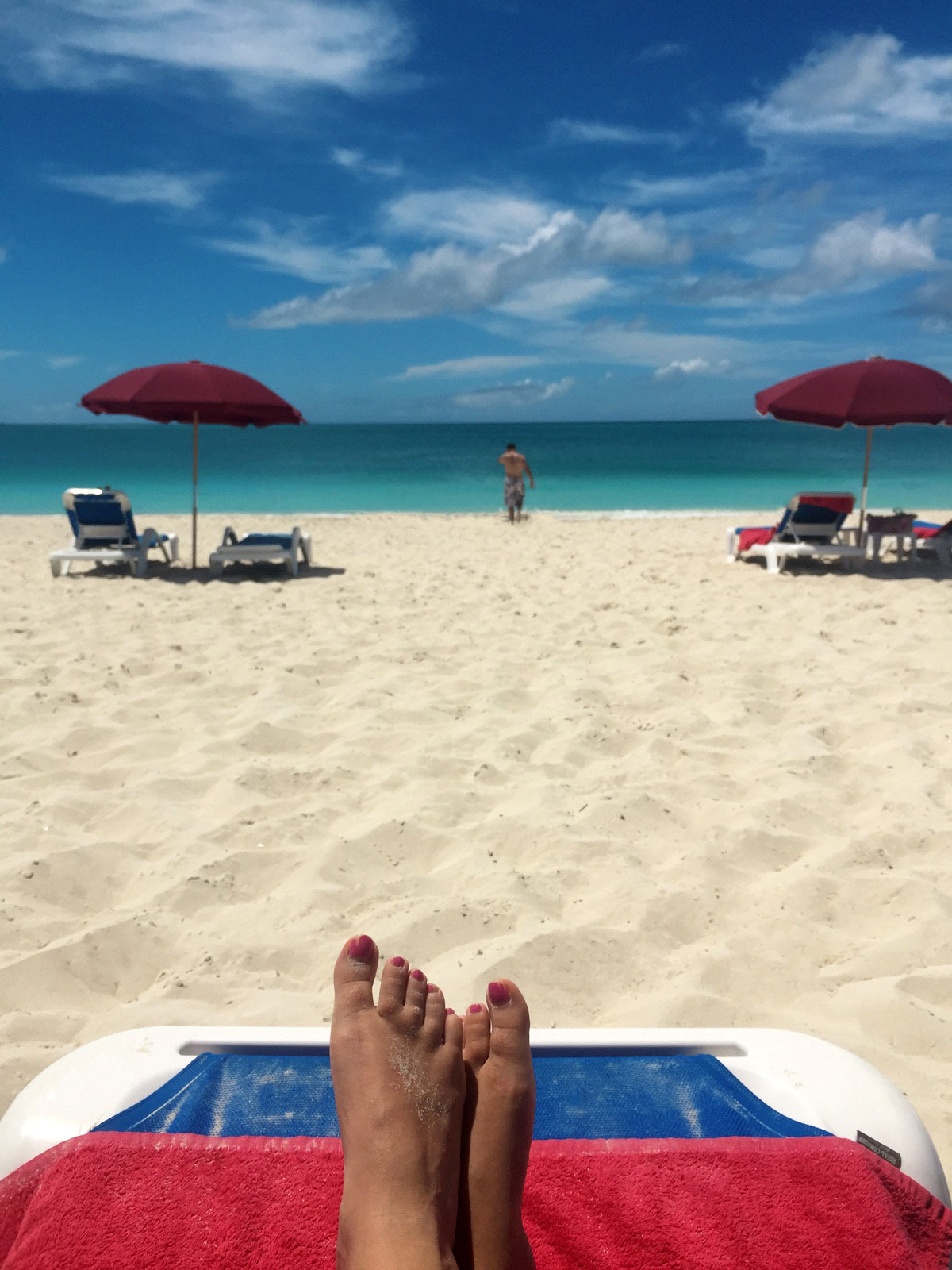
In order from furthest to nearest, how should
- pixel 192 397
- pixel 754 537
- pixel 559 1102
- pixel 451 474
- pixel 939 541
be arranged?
pixel 451 474 < pixel 754 537 < pixel 939 541 < pixel 192 397 < pixel 559 1102

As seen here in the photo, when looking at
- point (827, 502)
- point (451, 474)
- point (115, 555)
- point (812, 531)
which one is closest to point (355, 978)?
point (115, 555)

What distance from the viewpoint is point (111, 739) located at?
3699mm

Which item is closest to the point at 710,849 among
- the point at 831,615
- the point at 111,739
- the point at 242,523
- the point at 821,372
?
the point at 111,739

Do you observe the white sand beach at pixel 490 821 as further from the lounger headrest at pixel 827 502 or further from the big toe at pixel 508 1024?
the lounger headrest at pixel 827 502

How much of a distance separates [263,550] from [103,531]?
143cm

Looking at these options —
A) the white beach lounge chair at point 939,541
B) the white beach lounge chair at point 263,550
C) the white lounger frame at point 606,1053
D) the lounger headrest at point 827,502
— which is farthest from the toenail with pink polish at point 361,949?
the white beach lounge chair at point 939,541

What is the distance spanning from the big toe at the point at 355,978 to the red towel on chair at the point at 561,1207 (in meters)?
0.22

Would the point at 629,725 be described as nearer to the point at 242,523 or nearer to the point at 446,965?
the point at 446,965

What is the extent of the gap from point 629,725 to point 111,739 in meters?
2.18

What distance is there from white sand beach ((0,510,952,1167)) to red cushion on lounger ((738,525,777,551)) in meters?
2.70

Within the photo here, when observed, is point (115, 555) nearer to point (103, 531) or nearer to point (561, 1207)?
point (103, 531)

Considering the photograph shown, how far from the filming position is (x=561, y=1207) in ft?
4.10

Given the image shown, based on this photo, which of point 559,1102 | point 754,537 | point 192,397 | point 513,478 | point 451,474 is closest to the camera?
point 559,1102

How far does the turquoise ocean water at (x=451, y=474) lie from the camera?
1973cm
